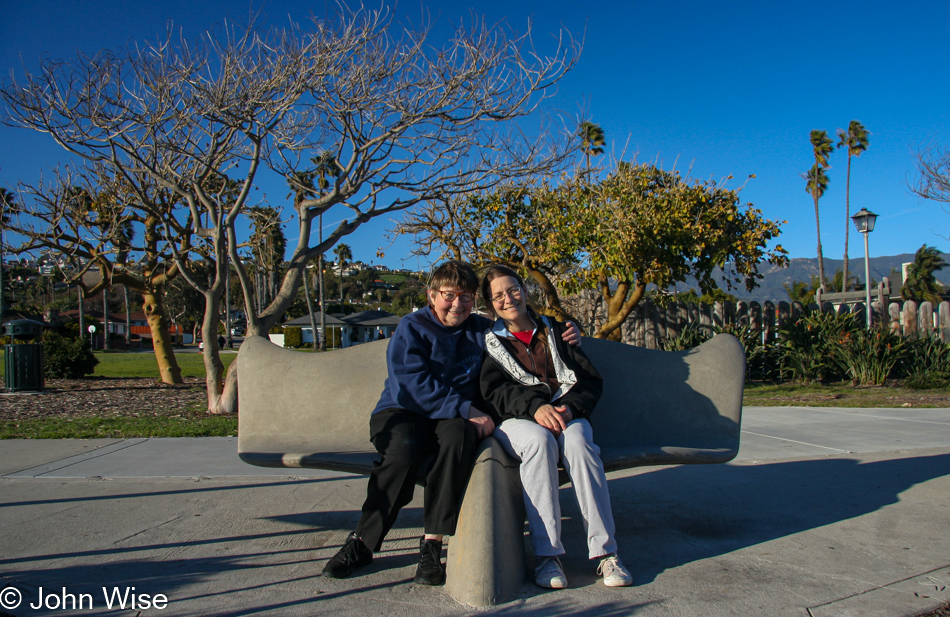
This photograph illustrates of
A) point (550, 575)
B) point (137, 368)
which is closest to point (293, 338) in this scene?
point (137, 368)

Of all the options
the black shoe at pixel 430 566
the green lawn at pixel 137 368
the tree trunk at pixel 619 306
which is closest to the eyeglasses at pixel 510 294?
the black shoe at pixel 430 566

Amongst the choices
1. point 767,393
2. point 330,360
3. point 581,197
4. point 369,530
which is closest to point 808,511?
point 369,530

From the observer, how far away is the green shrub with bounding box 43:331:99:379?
13.6 m

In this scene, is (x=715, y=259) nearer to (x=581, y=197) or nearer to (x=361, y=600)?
(x=581, y=197)

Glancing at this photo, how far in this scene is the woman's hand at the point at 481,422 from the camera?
3.07 meters

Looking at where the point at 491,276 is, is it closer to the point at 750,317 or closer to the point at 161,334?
the point at 161,334

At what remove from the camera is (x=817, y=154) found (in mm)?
42781

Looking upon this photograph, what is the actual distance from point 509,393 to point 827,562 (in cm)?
174

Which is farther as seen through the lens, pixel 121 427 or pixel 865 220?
pixel 865 220

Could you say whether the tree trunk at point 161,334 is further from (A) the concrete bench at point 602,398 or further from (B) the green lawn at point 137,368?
(A) the concrete bench at point 602,398

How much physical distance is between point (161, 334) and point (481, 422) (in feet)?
36.1

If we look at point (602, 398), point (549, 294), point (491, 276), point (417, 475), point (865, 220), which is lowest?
point (417, 475)

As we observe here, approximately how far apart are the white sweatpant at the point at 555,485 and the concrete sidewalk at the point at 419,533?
206mm

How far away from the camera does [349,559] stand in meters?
2.93
